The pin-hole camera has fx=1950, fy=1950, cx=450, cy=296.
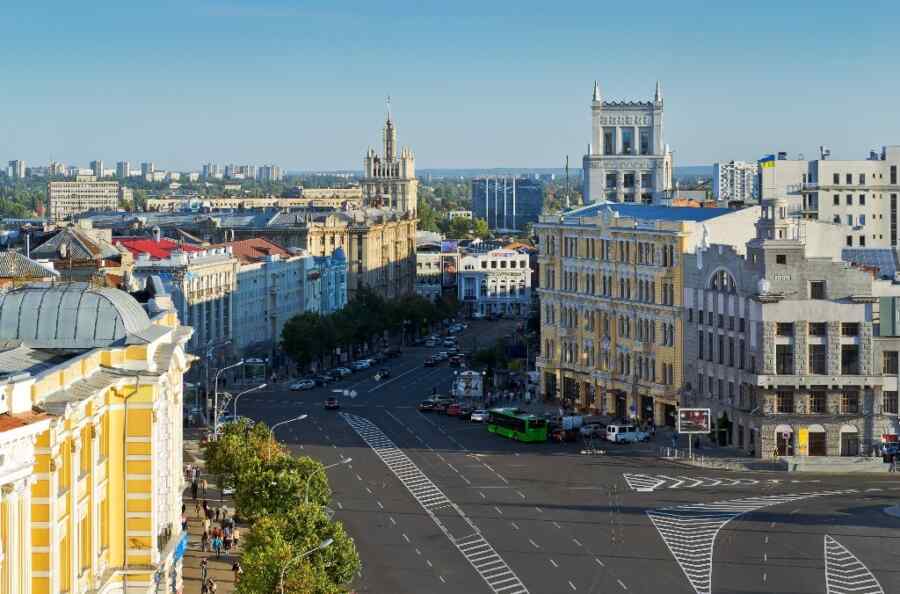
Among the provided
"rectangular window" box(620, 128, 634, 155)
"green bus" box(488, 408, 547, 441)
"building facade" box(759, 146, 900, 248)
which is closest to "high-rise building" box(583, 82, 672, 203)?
"rectangular window" box(620, 128, 634, 155)

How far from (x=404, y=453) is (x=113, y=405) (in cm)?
5271

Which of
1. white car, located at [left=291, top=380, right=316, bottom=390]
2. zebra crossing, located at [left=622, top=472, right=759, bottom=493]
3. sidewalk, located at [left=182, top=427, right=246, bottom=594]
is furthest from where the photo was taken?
white car, located at [left=291, top=380, right=316, bottom=390]

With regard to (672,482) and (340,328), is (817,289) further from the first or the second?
(340,328)

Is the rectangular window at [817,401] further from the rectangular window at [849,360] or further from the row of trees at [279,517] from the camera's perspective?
the row of trees at [279,517]

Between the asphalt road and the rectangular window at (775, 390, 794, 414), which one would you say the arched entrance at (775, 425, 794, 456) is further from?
the asphalt road

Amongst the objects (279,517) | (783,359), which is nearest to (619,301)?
(783,359)

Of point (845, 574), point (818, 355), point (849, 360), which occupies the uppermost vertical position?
point (818, 355)

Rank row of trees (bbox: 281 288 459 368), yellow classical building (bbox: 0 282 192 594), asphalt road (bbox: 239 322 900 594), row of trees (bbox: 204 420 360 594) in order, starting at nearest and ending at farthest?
yellow classical building (bbox: 0 282 192 594) → row of trees (bbox: 204 420 360 594) → asphalt road (bbox: 239 322 900 594) → row of trees (bbox: 281 288 459 368)

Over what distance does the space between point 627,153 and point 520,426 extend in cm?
5215

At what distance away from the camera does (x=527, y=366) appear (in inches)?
6275

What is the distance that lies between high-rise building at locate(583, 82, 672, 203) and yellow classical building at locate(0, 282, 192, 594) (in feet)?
324

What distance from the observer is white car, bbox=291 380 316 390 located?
5871 inches

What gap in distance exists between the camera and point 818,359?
10525 centimetres

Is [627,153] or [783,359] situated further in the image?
[627,153]
